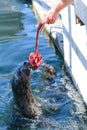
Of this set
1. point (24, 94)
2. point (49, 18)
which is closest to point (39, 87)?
point (24, 94)

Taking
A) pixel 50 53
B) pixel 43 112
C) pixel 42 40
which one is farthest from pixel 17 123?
pixel 42 40

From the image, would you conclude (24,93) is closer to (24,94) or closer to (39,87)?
(24,94)

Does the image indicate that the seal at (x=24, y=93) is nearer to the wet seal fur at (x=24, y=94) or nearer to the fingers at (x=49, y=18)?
the wet seal fur at (x=24, y=94)

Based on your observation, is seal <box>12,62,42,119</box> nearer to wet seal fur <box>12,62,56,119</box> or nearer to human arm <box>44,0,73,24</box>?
wet seal fur <box>12,62,56,119</box>

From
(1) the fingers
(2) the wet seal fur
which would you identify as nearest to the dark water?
(2) the wet seal fur

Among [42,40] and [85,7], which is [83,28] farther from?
[42,40]

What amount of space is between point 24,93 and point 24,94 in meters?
0.02

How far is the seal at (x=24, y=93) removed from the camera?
5957 mm

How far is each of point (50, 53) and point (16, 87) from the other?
11.7ft

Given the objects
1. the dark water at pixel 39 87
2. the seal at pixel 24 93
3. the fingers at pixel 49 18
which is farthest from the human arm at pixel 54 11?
the dark water at pixel 39 87

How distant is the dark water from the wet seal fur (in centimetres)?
14

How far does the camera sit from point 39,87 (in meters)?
7.76

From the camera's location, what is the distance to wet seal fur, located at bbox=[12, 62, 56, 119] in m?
5.96

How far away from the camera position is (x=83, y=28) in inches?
245
